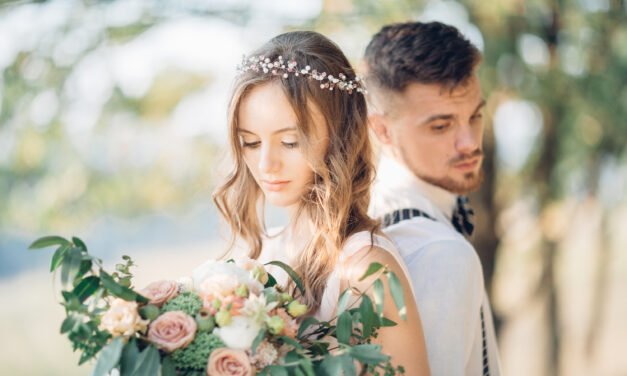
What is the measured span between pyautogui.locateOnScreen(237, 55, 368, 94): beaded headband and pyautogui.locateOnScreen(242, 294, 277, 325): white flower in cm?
83

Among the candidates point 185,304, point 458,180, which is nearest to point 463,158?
point 458,180

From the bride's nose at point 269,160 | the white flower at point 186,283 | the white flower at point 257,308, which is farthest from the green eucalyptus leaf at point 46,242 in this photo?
the bride's nose at point 269,160

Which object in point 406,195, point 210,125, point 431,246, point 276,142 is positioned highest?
point 210,125

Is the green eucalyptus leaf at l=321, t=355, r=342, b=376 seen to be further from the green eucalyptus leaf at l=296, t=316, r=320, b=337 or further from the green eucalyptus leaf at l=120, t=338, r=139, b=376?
the green eucalyptus leaf at l=120, t=338, r=139, b=376

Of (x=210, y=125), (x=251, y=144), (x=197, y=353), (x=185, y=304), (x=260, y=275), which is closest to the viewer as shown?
(x=197, y=353)

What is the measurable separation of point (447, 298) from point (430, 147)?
76 centimetres

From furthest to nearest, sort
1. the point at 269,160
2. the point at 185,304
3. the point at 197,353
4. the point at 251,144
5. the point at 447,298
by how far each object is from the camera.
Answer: the point at 447,298, the point at 251,144, the point at 269,160, the point at 185,304, the point at 197,353

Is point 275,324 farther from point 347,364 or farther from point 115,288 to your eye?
point 115,288

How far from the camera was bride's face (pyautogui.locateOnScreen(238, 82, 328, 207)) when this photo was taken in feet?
8.14

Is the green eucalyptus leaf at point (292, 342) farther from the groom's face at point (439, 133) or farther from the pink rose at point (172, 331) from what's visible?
the groom's face at point (439, 133)

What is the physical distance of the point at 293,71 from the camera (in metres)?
2.55

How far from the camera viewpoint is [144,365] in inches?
75.3

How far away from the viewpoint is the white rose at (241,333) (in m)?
1.98

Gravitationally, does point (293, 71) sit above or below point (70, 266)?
above
